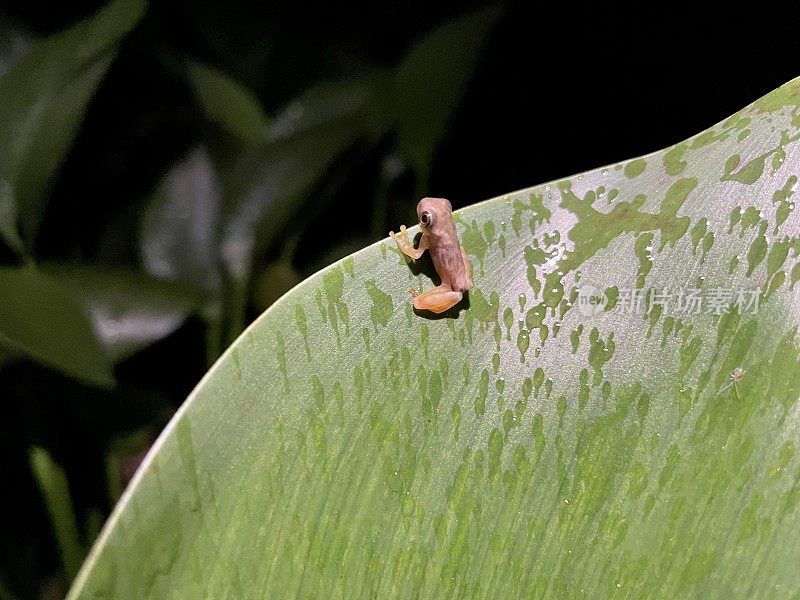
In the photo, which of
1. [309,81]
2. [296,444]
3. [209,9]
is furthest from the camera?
[309,81]

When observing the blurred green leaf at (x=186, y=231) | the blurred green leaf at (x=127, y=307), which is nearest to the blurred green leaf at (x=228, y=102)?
the blurred green leaf at (x=186, y=231)

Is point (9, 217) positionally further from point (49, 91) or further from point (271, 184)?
point (271, 184)

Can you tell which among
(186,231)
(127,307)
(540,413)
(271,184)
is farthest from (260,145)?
(540,413)

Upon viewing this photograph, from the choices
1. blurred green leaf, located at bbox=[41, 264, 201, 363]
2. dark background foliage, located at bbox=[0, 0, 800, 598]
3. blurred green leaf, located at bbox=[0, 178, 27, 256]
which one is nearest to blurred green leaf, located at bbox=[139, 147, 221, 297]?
dark background foliage, located at bbox=[0, 0, 800, 598]

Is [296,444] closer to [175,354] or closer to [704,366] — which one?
[704,366]

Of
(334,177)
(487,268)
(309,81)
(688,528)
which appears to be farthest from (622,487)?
(309,81)

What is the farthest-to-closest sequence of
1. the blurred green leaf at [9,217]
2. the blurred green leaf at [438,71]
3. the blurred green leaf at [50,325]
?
the blurred green leaf at [438,71]
the blurred green leaf at [9,217]
the blurred green leaf at [50,325]

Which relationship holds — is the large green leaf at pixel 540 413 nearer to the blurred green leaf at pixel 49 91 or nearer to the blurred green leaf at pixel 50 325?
the blurred green leaf at pixel 50 325
